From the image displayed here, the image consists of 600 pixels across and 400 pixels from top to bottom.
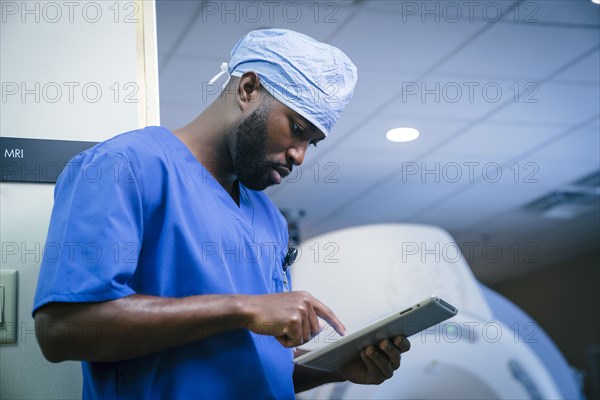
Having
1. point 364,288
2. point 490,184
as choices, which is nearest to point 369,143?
point 490,184

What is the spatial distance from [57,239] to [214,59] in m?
2.02

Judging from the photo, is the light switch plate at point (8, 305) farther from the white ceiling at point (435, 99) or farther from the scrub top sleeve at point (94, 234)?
the white ceiling at point (435, 99)

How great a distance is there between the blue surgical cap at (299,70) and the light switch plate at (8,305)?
0.42 metres

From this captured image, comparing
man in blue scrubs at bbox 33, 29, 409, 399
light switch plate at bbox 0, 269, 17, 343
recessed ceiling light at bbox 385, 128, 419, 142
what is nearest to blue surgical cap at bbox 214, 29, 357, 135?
man in blue scrubs at bbox 33, 29, 409, 399

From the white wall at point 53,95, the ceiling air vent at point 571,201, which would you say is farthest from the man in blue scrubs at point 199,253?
the ceiling air vent at point 571,201

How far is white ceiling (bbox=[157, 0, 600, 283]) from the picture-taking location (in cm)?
257

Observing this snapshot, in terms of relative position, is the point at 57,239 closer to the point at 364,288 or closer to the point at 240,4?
the point at 364,288

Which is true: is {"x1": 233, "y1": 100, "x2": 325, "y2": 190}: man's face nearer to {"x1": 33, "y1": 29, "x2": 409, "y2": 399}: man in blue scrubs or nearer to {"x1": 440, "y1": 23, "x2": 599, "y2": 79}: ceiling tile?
{"x1": 33, "y1": 29, "x2": 409, "y2": 399}: man in blue scrubs

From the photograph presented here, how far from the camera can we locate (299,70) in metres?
1.10

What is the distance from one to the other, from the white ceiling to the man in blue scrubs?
1419 millimetres

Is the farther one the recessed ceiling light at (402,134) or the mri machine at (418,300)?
the recessed ceiling light at (402,134)

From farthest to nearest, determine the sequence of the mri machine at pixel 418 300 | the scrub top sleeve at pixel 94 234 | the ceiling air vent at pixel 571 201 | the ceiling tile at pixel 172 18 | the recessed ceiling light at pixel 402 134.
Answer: the ceiling air vent at pixel 571 201, the recessed ceiling light at pixel 402 134, the ceiling tile at pixel 172 18, the mri machine at pixel 418 300, the scrub top sleeve at pixel 94 234

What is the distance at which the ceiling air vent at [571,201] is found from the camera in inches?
173

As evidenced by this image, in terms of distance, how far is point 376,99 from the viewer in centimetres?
315
